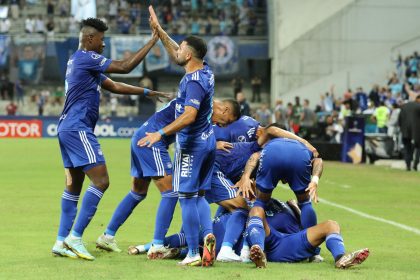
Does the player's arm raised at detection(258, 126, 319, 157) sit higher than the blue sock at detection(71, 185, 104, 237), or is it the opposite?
→ the player's arm raised at detection(258, 126, 319, 157)

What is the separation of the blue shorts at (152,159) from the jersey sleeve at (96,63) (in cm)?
83

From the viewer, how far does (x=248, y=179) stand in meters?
10.1

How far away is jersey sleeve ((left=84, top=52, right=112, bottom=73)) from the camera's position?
10.1m

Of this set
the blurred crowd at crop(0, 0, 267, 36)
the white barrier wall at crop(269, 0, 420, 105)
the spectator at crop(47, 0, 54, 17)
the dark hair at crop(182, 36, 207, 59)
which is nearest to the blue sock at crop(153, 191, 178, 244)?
the dark hair at crop(182, 36, 207, 59)

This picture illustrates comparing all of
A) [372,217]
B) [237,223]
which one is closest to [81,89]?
[237,223]

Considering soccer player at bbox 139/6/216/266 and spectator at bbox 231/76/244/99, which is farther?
spectator at bbox 231/76/244/99

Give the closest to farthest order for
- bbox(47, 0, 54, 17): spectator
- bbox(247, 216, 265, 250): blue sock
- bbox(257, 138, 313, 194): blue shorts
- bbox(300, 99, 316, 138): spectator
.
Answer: bbox(247, 216, 265, 250): blue sock, bbox(257, 138, 313, 194): blue shorts, bbox(300, 99, 316, 138): spectator, bbox(47, 0, 54, 17): spectator

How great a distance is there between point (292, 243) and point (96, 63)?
2.65 metres

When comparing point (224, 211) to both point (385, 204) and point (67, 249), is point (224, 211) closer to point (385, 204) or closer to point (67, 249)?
point (67, 249)

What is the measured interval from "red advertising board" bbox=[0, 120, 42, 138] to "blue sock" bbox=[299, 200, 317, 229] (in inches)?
1582

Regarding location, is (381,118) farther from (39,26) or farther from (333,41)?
(39,26)

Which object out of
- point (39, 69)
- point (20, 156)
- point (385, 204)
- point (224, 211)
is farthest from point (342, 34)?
point (224, 211)

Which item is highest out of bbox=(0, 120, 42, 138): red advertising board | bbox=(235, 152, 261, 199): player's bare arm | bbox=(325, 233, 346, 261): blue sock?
bbox=(235, 152, 261, 199): player's bare arm

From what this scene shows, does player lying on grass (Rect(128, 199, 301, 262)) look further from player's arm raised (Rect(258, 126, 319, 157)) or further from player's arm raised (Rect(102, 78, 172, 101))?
player's arm raised (Rect(102, 78, 172, 101))
